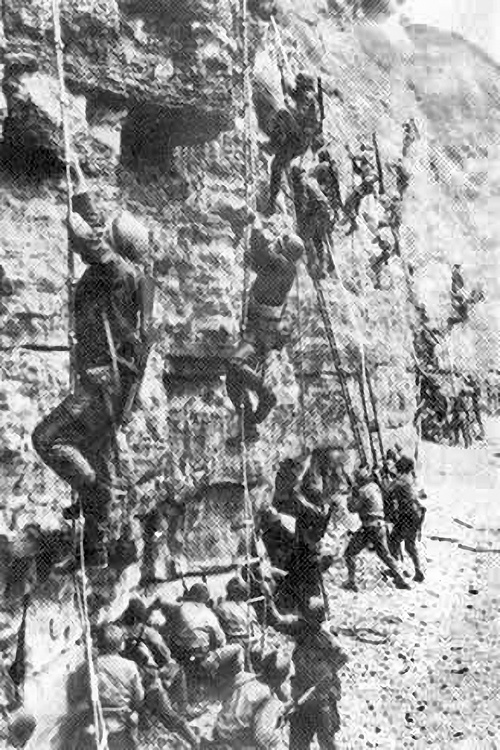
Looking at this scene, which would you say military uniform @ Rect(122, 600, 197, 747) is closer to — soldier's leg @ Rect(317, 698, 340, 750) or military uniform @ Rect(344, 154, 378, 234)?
soldier's leg @ Rect(317, 698, 340, 750)

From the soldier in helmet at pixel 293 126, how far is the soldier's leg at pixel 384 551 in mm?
1718

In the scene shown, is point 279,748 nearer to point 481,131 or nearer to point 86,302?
point 86,302

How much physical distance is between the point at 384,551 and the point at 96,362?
1.78 metres

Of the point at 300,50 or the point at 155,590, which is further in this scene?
the point at 300,50

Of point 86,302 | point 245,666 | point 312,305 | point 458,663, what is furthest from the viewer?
point 312,305

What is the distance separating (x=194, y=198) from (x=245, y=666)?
220 cm

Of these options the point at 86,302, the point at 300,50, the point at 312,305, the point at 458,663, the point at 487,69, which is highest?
the point at 487,69

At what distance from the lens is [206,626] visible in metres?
4.74

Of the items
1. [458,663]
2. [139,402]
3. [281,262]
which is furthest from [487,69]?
[458,663]

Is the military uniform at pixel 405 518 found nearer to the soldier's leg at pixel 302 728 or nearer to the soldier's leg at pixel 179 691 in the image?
the soldier's leg at pixel 302 728

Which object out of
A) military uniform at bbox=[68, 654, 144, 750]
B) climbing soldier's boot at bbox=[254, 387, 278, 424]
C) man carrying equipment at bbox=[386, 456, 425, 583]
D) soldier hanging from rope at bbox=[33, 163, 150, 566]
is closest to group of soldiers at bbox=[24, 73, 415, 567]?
soldier hanging from rope at bbox=[33, 163, 150, 566]

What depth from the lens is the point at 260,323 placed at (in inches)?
211

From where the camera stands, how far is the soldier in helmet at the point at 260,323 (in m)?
5.33

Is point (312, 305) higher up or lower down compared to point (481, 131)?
lower down
